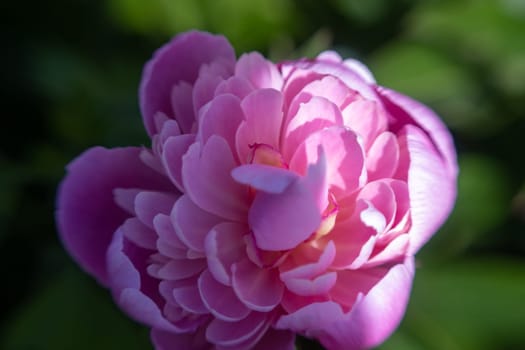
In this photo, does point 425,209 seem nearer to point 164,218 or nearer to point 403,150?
point 403,150

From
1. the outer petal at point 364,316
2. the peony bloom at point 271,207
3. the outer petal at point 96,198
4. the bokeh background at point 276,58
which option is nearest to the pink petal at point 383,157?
the peony bloom at point 271,207

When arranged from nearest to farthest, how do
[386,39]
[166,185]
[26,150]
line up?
[166,185], [26,150], [386,39]

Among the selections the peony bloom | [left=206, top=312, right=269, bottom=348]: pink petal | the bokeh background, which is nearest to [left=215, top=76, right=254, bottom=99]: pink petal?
the peony bloom

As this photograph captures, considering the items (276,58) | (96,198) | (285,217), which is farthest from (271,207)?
(276,58)

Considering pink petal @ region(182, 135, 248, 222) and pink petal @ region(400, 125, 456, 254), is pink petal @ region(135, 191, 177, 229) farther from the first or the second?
pink petal @ region(400, 125, 456, 254)

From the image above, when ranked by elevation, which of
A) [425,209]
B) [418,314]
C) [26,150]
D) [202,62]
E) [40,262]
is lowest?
[418,314]

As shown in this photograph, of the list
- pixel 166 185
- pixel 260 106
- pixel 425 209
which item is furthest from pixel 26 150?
pixel 425 209
